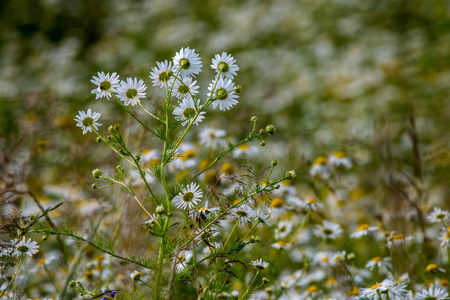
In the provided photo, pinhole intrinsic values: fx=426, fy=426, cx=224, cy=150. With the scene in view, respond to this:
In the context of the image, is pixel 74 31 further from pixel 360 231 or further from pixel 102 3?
pixel 360 231

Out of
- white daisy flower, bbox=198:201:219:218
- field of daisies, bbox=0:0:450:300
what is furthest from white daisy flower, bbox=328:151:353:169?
white daisy flower, bbox=198:201:219:218

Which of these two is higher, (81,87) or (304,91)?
(81,87)

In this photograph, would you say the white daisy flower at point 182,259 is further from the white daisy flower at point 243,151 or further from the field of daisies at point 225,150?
the white daisy flower at point 243,151

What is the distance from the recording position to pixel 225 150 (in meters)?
1.16

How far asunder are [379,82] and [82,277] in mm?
3624

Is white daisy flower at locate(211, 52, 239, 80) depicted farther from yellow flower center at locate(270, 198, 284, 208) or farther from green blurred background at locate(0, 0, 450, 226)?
green blurred background at locate(0, 0, 450, 226)

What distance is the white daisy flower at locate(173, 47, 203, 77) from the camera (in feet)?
3.24

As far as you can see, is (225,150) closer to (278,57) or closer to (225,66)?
(225,66)

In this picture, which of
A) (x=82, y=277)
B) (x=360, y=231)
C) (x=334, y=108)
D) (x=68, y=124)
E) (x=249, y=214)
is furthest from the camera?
(x=334, y=108)

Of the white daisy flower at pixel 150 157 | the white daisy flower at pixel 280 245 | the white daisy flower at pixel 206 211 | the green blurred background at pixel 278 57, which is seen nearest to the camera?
the white daisy flower at pixel 206 211

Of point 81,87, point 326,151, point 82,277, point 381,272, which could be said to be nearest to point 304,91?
point 326,151

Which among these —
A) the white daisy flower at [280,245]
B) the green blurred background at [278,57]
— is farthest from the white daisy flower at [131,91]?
the green blurred background at [278,57]

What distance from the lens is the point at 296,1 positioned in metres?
6.06

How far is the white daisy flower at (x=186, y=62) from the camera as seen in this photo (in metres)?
0.99
